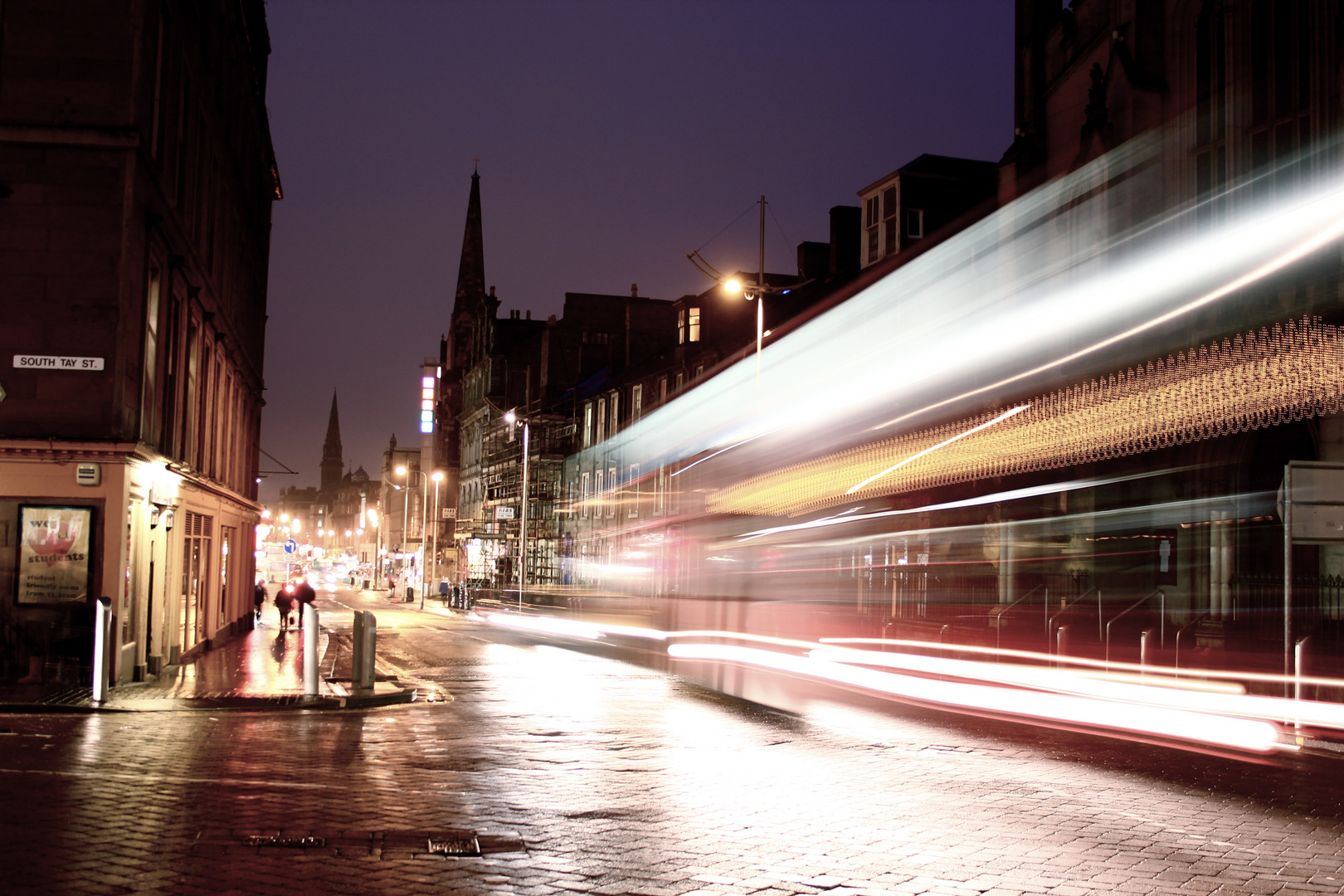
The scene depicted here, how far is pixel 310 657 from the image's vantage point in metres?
17.2

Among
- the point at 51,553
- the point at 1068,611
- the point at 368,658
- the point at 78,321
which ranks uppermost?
the point at 78,321

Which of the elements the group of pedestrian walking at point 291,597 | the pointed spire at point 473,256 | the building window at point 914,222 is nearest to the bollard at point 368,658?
the group of pedestrian walking at point 291,597

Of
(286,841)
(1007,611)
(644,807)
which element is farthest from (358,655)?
(1007,611)

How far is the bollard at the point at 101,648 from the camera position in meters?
15.9

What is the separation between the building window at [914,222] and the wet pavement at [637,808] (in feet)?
84.3

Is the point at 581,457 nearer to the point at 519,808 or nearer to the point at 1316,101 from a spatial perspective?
the point at 1316,101

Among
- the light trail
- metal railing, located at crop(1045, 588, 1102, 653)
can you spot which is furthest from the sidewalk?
metal railing, located at crop(1045, 588, 1102, 653)

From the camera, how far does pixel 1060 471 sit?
2889 cm

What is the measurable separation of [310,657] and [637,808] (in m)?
9.57

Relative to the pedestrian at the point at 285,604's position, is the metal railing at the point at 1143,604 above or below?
above

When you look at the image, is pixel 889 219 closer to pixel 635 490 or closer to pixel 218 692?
pixel 635 490

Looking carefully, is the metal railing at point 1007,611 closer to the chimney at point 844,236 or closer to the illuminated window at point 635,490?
the chimney at point 844,236

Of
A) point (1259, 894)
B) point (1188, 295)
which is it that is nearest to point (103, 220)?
point (1259, 894)

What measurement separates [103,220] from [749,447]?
12147 mm
